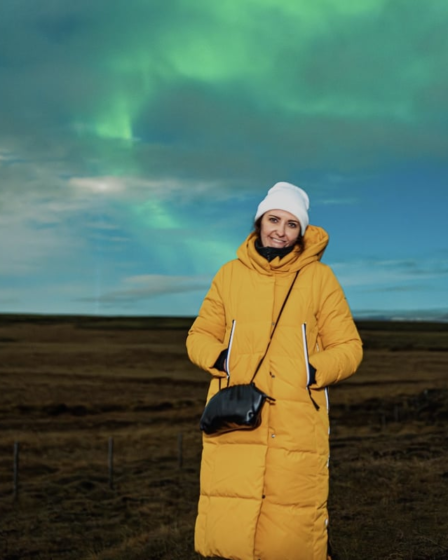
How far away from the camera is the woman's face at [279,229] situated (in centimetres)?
398

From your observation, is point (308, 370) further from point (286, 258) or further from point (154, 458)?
point (154, 458)

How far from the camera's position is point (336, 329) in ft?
12.6

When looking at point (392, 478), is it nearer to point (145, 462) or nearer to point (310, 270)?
point (310, 270)

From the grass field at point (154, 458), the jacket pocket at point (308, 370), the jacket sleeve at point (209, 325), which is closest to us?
the jacket pocket at point (308, 370)

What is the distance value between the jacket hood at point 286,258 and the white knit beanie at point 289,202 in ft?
0.57

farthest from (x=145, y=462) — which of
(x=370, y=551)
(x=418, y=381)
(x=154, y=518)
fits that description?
(x=418, y=381)

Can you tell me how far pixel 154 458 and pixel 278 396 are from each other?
20996 mm

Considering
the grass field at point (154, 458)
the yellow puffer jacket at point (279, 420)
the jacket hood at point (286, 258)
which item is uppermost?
the jacket hood at point (286, 258)

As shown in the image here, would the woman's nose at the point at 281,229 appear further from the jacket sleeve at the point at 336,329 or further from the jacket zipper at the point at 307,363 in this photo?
the jacket zipper at the point at 307,363

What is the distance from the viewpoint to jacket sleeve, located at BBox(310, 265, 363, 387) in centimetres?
376

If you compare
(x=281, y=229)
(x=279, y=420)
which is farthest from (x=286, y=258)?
(x=279, y=420)

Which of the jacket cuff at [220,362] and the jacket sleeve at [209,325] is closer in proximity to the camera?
the jacket cuff at [220,362]

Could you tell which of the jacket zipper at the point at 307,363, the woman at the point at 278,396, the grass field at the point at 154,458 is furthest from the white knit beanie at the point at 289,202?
the grass field at the point at 154,458

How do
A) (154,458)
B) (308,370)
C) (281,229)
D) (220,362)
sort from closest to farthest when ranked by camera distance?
(308,370), (220,362), (281,229), (154,458)
